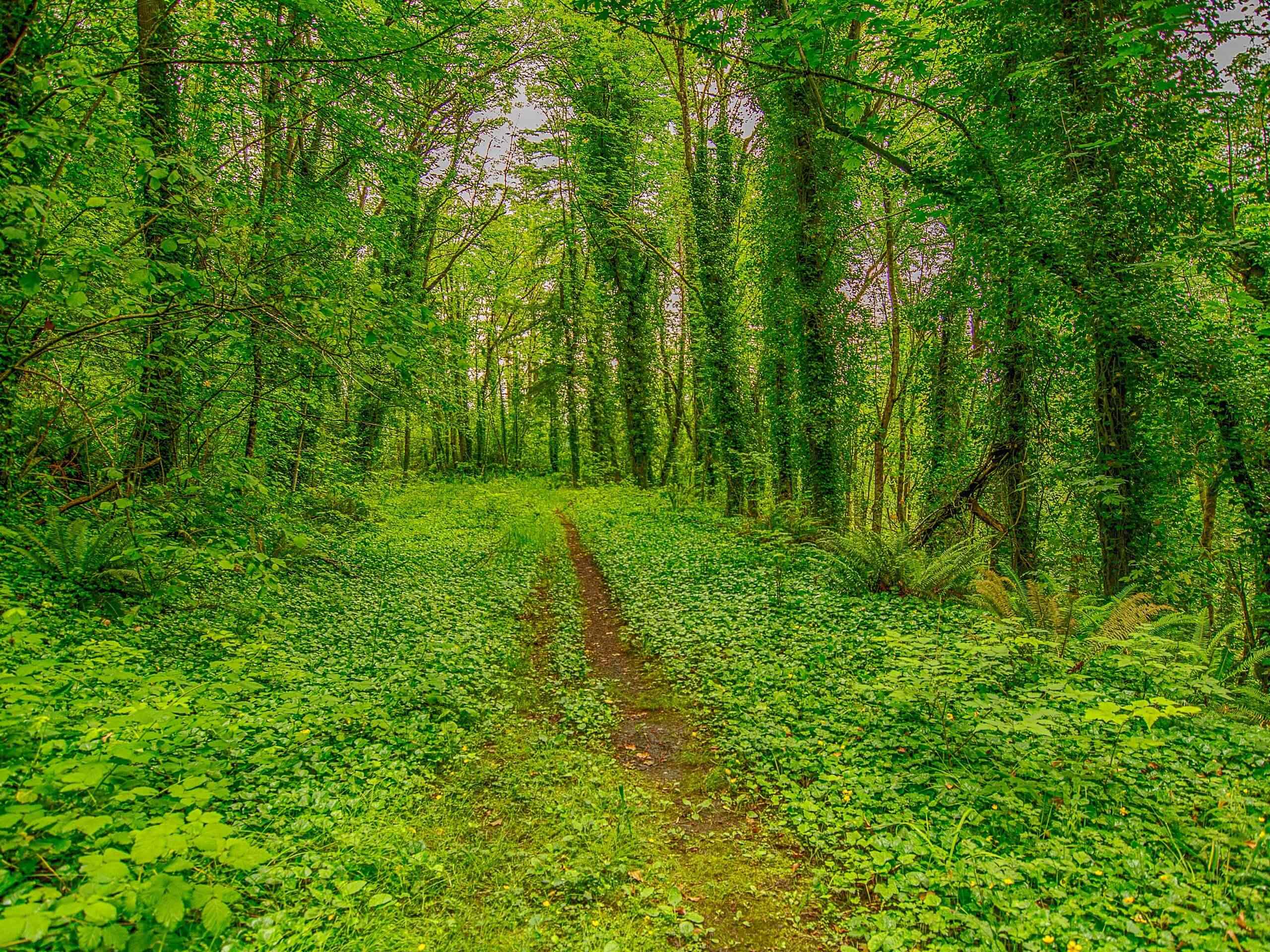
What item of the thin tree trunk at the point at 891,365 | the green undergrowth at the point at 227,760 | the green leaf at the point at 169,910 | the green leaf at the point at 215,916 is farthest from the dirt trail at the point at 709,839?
the thin tree trunk at the point at 891,365

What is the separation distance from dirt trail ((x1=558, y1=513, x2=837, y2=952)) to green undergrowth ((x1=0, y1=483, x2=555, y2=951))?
4.71 ft

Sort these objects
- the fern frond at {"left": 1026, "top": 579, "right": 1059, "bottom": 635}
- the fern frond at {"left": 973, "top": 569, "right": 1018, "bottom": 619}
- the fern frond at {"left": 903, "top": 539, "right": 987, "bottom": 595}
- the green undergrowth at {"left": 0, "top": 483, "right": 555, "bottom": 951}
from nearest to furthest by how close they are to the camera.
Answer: the green undergrowth at {"left": 0, "top": 483, "right": 555, "bottom": 951} < the fern frond at {"left": 1026, "top": 579, "right": 1059, "bottom": 635} < the fern frond at {"left": 973, "top": 569, "right": 1018, "bottom": 619} < the fern frond at {"left": 903, "top": 539, "right": 987, "bottom": 595}

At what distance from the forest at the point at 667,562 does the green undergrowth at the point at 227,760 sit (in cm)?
4

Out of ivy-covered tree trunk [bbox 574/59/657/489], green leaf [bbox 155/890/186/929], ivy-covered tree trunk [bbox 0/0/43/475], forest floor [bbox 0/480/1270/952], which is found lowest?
forest floor [bbox 0/480/1270/952]

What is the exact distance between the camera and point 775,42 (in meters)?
6.02

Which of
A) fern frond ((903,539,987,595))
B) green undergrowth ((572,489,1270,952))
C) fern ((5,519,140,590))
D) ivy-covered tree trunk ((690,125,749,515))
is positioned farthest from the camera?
ivy-covered tree trunk ((690,125,749,515))

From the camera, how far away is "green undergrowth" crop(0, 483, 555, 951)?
230 cm

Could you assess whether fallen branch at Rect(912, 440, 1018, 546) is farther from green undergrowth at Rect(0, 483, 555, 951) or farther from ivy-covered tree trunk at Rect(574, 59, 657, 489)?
ivy-covered tree trunk at Rect(574, 59, 657, 489)

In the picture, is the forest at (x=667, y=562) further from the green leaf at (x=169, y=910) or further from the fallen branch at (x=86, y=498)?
the fallen branch at (x=86, y=498)

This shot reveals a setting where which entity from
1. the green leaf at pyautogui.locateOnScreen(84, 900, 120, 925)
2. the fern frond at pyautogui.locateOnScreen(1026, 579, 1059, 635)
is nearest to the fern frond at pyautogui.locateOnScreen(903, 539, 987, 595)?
the fern frond at pyautogui.locateOnScreen(1026, 579, 1059, 635)

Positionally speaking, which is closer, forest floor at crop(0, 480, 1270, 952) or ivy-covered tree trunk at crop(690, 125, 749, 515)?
forest floor at crop(0, 480, 1270, 952)

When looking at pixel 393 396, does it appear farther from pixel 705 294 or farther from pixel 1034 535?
pixel 1034 535

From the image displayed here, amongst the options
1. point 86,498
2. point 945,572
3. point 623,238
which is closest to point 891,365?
point 623,238

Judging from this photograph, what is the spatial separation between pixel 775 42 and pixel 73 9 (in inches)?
293
